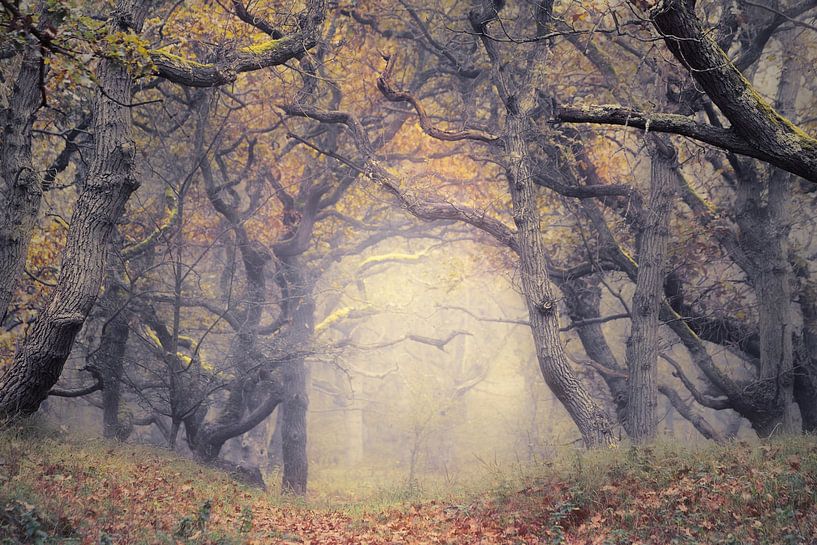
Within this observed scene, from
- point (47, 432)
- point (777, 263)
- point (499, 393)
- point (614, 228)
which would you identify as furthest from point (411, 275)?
point (47, 432)

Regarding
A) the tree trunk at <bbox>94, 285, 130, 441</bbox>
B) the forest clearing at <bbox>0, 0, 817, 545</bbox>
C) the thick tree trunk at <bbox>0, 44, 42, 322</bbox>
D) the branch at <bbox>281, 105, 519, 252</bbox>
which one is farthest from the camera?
the tree trunk at <bbox>94, 285, 130, 441</bbox>

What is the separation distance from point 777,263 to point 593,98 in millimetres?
5788

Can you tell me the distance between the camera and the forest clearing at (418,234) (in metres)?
7.15

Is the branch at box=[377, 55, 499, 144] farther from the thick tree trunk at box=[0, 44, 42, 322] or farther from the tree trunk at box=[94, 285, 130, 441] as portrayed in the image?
the tree trunk at box=[94, 285, 130, 441]

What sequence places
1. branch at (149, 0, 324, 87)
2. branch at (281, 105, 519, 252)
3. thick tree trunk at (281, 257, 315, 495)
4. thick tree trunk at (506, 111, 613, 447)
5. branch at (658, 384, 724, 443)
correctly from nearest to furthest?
→ branch at (149, 0, 324, 87), thick tree trunk at (506, 111, 613, 447), branch at (281, 105, 519, 252), branch at (658, 384, 724, 443), thick tree trunk at (281, 257, 315, 495)

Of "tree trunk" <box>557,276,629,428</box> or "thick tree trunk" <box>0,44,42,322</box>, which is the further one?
"tree trunk" <box>557,276,629,428</box>

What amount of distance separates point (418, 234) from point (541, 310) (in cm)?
1284

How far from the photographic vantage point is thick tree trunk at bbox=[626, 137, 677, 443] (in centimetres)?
1224

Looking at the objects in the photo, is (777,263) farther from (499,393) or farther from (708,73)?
(499,393)

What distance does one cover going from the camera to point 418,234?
79.0ft

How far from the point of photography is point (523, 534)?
789 centimetres

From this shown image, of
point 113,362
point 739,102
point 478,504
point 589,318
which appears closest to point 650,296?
point 589,318

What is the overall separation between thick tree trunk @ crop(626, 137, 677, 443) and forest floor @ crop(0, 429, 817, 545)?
2370mm

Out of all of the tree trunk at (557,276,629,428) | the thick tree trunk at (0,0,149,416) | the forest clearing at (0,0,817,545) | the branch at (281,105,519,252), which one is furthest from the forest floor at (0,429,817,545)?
the tree trunk at (557,276,629,428)
